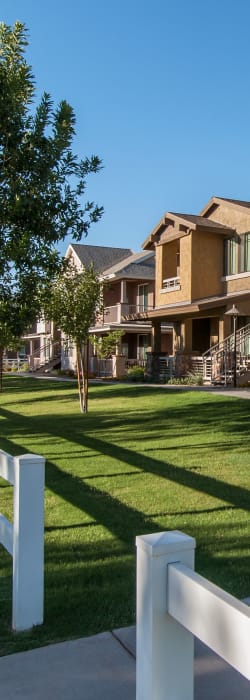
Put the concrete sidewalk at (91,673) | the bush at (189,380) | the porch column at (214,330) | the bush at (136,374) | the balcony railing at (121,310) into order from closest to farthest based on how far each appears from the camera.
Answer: the concrete sidewalk at (91,673), the bush at (189,380), the porch column at (214,330), the bush at (136,374), the balcony railing at (121,310)

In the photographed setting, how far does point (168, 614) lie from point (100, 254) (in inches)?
1575

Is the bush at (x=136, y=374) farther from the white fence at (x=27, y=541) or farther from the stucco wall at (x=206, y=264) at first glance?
the white fence at (x=27, y=541)

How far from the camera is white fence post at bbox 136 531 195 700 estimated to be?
6.14 feet

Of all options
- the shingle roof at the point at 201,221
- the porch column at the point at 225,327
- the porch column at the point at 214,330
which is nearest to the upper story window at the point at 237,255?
the shingle roof at the point at 201,221

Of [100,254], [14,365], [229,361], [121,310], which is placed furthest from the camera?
[14,365]

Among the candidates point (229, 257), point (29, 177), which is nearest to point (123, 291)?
point (229, 257)

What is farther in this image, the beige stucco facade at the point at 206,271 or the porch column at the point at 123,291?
the porch column at the point at 123,291

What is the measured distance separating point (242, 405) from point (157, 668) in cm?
1281

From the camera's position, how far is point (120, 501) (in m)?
6.22

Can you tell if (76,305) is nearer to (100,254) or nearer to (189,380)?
(189,380)

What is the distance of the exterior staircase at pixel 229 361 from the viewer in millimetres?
21719

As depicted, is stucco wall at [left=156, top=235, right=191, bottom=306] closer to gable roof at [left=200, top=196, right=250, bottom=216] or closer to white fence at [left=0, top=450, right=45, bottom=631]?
gable roof at [left=200, top=196, right=250, bottom=216]

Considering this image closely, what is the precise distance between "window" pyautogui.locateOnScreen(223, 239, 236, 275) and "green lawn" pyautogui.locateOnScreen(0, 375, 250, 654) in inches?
462

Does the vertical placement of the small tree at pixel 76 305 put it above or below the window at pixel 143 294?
Result: below
